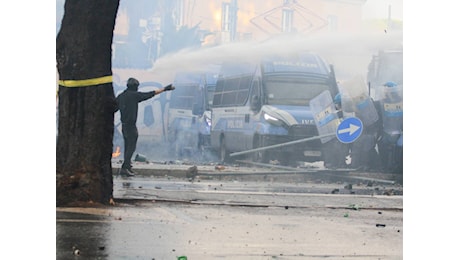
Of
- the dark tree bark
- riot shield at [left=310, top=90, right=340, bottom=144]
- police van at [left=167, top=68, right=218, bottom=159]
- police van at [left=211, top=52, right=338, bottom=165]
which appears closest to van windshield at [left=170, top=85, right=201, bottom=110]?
police van at [left=167, top=68, right=218, bottom=159]

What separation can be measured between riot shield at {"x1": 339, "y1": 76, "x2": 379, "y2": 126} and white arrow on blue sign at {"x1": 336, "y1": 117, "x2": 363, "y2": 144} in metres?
0.04

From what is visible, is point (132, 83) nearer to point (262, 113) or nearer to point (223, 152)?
point (223, 152)

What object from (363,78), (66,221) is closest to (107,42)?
(66,221)

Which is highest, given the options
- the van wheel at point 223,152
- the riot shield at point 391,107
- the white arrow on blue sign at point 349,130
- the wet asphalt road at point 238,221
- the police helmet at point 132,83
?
the police helmet at point 132,83

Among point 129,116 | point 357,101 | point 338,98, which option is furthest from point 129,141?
point 357,101

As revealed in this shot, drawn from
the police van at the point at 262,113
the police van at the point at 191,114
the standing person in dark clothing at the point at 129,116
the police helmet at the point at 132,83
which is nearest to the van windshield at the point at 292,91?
the police van at the point at 262,113

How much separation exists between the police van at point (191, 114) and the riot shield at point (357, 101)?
3.16 feet

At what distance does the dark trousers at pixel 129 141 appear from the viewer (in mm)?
5414

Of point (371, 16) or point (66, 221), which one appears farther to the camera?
point (371, 16)

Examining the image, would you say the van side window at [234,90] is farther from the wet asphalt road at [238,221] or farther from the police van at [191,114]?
the wet asphalt road at [238,221]

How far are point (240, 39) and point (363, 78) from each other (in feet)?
3.10

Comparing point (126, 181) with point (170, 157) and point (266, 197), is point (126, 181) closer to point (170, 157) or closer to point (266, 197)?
point (170, 157)

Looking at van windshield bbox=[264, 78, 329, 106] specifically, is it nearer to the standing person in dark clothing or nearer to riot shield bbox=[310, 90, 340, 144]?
riot shield bbox=[310, 90, 340, 144]

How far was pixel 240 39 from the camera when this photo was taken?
5480 mm
